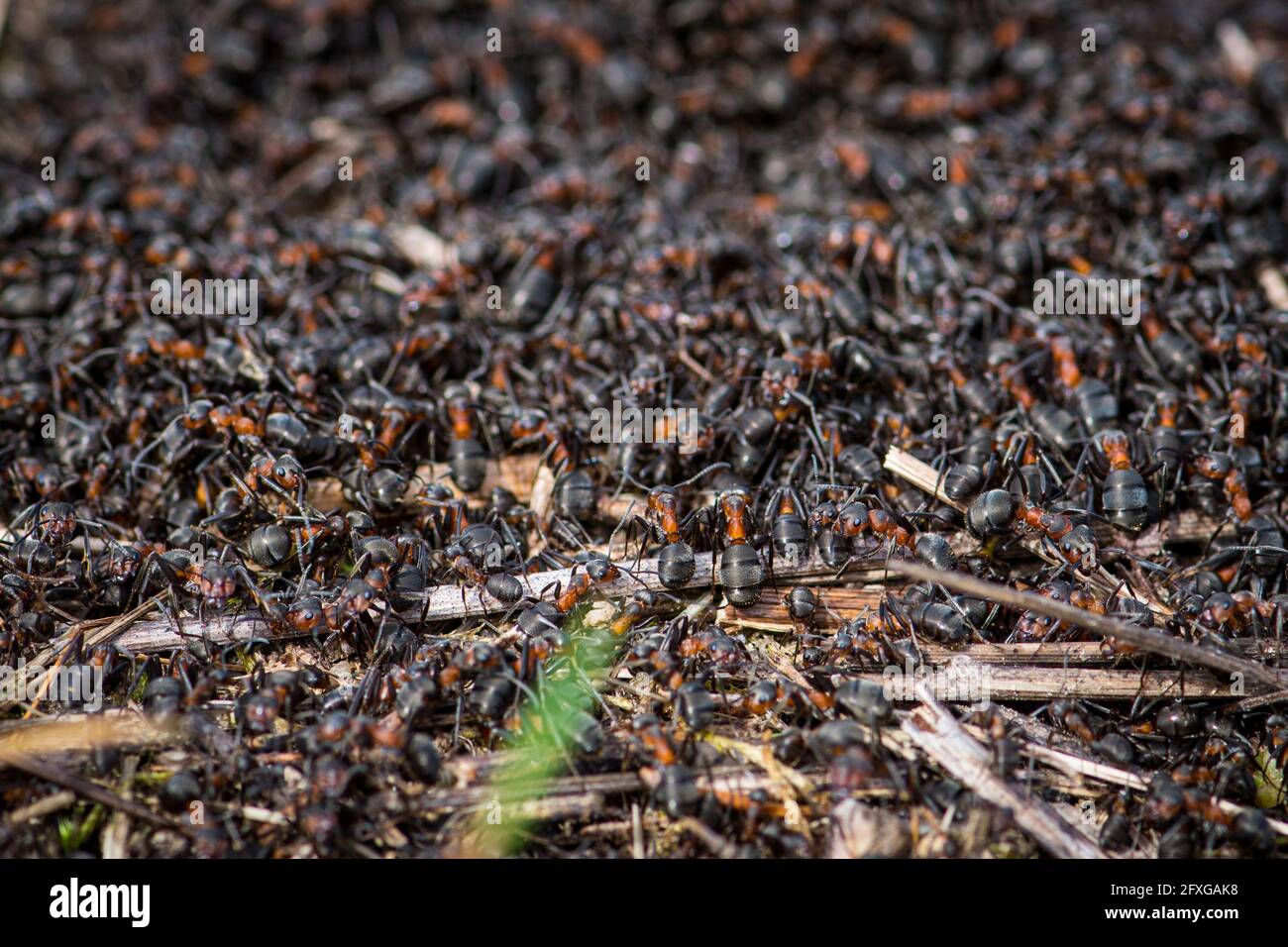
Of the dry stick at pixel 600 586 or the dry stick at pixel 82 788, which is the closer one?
the dry stick at pixel 82 788

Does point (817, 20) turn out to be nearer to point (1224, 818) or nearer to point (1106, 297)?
point (1106, 297)

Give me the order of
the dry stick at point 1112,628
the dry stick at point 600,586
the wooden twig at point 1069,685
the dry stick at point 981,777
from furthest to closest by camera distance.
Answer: the dry stick at point 600,586
the wooden twig at point 1069,685
the dry stick at point 981,777
the dry stick at point 1112,628

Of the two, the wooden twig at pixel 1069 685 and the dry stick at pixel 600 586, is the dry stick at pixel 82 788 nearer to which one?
the dry stick at pixel 600 586

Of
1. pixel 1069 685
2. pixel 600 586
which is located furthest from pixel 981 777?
pixel 600 586

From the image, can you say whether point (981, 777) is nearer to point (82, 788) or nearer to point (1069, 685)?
point (1069, 685)

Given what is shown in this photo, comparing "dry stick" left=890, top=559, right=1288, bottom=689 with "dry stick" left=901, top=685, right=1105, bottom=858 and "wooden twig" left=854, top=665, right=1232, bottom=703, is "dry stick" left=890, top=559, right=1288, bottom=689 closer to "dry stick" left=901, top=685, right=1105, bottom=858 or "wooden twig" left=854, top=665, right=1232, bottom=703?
"wooden twig" left=854, top=665, right=1232, bottom=703

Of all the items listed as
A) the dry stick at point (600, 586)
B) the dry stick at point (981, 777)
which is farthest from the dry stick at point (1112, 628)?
the dry stick at point (600, 586)
